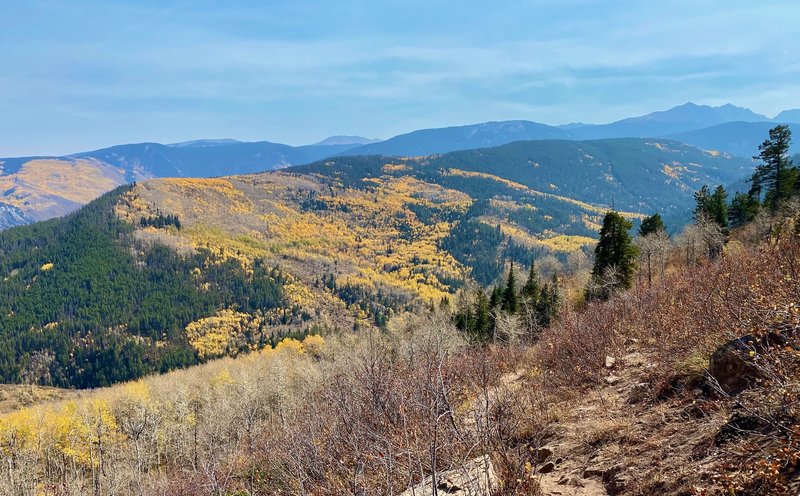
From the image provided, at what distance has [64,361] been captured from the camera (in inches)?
5827

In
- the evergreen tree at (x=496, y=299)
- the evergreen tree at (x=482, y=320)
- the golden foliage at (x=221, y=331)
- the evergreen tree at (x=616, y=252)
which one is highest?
the evergreen tree at (x=616, y=252)

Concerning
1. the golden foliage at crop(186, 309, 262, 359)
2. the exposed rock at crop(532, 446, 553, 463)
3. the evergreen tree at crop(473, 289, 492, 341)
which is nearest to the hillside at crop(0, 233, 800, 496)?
the exposed rock at crop(532, 446, 553, 463)

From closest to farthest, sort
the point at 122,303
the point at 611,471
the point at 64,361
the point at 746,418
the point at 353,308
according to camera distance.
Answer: the point at 746,418
the point at 611,471
the point at 64,361
the point at 122,303
the point at 353,308

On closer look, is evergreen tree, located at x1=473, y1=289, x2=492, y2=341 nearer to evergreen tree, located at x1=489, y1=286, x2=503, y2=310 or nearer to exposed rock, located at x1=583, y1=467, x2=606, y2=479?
evergreen tree, located at x1=489, y1=286, x2=503, y2=310

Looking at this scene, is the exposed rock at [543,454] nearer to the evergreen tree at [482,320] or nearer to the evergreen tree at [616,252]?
the evergreen tree at [616,252]

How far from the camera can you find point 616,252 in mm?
36375

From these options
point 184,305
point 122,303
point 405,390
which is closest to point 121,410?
point 405,390

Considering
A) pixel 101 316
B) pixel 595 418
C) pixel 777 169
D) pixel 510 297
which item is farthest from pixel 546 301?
pixel 101 316

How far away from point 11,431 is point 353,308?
470 feet

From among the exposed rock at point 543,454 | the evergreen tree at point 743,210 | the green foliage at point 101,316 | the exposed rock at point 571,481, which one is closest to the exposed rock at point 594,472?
the exposed rock at point 571,481

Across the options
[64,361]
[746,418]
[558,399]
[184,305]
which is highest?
[746,418]

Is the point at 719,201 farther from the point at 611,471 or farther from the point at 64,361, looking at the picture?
the point at 64,361

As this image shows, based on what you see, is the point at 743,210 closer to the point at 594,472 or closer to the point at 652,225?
the point at 652,225

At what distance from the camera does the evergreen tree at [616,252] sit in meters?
34.8
